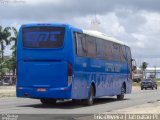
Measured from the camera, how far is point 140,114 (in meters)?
17.8

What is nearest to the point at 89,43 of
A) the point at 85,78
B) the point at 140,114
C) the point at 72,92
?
the point at 85,78

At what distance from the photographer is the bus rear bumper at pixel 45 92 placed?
21516 millimetres

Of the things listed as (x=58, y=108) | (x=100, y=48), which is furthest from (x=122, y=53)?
(x=58, y=108)

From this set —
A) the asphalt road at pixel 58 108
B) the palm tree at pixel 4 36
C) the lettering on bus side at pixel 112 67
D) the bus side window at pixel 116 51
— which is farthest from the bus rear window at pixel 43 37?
the palm tree at pixel 4 36

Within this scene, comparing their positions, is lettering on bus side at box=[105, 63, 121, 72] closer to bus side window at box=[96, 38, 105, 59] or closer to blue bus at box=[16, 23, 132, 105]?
bus side window at box=[96, 38, 105, 59]

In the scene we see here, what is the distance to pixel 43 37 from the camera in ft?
71.7

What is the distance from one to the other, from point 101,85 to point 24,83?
517cm

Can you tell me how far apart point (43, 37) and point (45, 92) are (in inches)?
96.0

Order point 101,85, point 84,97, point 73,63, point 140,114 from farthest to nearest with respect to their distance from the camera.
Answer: point 101,85 → point 84,97 → point 73,63 → point 140,114

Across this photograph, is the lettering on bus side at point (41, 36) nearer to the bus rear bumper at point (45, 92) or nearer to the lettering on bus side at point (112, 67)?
the bus rear bumper at point (45, 92)

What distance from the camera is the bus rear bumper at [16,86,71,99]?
21.5 meters

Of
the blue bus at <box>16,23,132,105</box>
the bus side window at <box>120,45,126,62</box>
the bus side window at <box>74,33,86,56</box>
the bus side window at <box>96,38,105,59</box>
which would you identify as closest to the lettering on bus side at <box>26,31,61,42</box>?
the blue bus at <box>16,23,132,105</box>

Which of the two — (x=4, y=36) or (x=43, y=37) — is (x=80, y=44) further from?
(x=4, y=36)

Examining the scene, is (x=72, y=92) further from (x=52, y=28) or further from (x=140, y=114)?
(x=140, y=114)
